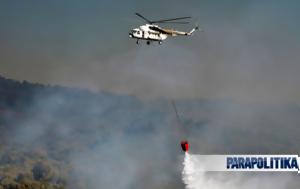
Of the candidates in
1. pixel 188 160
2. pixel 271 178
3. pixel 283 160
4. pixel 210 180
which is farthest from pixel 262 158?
pixel 271 178

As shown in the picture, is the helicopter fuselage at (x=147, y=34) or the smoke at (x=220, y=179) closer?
the helicopter fuselage at (x=147, y=34)

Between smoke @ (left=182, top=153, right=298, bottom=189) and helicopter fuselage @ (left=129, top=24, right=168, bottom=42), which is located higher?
helicopter fuselage @ (left=129, top=24, right=168, bottom=42)

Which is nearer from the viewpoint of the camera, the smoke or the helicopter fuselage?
the helicopter fuselage

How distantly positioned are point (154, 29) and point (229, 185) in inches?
1996

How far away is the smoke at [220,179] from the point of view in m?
126

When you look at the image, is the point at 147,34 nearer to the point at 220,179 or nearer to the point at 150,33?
the point at 150,33

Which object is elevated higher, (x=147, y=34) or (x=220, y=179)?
(x=147, y=34)

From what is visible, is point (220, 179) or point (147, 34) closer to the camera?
point (147, 34)

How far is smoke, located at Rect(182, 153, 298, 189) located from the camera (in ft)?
415

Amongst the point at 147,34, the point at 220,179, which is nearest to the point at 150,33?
the point at 147,34

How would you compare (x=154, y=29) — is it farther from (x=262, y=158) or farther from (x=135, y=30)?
(x=262, y=158)

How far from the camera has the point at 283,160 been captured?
395ft

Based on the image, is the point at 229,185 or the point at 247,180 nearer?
the point at 229,185

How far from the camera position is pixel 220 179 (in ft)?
502
